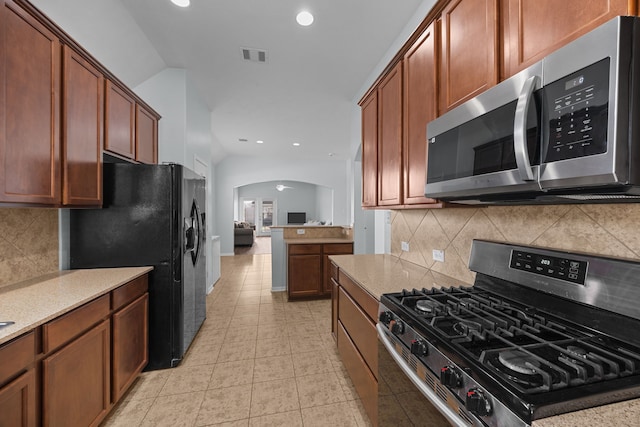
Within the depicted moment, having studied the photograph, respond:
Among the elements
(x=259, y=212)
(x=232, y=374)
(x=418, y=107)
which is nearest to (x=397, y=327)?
(x=418, y=107)

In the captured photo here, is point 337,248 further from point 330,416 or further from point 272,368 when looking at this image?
point 330,416

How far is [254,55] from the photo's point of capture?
9.97 feet

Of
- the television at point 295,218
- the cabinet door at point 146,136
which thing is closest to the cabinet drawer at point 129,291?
the cabinet door at point 146,136

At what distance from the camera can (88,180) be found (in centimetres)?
196

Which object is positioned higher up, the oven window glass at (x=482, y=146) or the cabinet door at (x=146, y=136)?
the cabinet door at (x=146, y=136)

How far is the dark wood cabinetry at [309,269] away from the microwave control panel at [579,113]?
3441mm

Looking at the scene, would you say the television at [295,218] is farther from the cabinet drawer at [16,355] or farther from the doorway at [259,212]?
the cabinet drawer at [16,355]

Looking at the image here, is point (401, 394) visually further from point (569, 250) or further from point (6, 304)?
point (6, 304)

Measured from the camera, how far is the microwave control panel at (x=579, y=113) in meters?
0.68

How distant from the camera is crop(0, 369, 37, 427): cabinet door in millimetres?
1038

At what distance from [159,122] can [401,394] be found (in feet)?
12.1

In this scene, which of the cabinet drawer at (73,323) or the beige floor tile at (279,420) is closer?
the cabinet drawer at (73,323)

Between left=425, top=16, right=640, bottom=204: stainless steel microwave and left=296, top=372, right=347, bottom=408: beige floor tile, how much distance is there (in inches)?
68.1

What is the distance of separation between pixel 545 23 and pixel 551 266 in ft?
2.88
